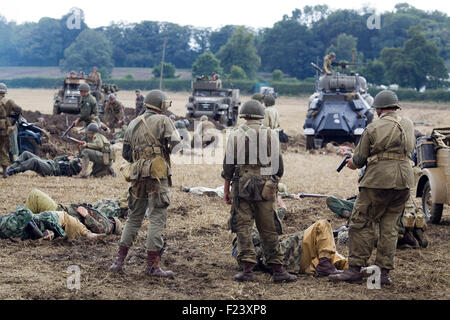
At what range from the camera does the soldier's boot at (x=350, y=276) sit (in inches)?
241

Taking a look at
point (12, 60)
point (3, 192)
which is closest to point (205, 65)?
point (12, 60)

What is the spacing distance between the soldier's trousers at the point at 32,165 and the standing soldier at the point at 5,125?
0.21 m

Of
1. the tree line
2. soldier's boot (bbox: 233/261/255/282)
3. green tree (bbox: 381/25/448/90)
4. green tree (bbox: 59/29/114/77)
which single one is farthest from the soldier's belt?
green tree (bbox: 59/29/114/77)

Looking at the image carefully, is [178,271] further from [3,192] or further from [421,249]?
[3,192]

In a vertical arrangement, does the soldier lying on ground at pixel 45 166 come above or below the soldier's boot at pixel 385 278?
below

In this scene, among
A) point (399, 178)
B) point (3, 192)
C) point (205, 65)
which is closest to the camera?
point (399, 178)

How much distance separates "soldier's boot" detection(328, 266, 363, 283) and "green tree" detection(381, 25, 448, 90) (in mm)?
57423

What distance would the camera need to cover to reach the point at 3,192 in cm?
1041

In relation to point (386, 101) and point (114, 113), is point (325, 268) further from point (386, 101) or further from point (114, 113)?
point (114, 113)

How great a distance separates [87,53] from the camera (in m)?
75.4

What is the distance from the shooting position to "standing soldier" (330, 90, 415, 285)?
6113 mm

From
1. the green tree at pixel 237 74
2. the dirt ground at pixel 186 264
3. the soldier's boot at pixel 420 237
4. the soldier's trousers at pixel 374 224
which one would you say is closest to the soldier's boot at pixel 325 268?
the dirt ground at pixel 186 264

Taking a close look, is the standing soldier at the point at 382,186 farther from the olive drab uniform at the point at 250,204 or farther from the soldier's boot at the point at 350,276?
the olive drab uniform at the point at 250,204

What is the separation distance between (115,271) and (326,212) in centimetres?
431
